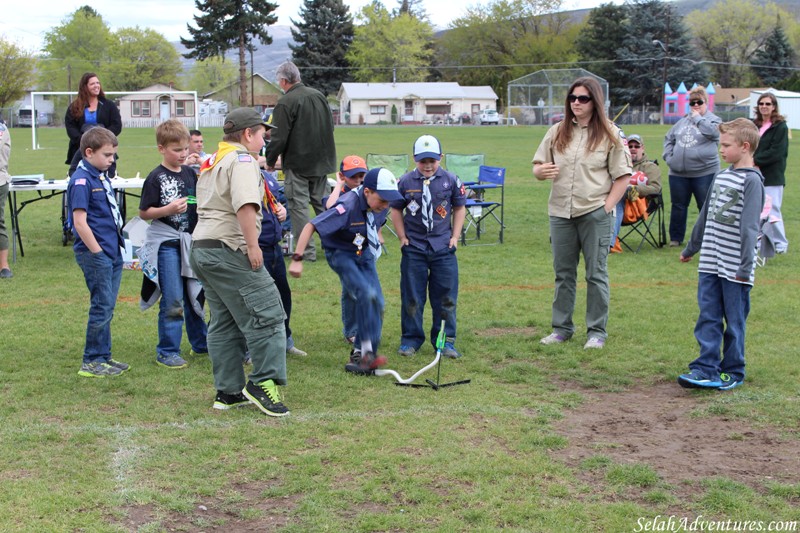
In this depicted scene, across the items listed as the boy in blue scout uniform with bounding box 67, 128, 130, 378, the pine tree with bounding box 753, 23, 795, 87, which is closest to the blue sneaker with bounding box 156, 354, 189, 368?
the boy in blue scout uniform with bounding box 67, 128, 130, 378

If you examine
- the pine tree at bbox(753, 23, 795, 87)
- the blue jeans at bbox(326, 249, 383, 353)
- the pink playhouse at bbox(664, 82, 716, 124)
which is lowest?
the blue jeans at bbox(326, 249, 383, 353)

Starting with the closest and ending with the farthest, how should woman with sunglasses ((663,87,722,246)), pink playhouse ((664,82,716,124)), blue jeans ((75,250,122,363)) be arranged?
blue jeans ((75,250,122,363))
woman with sunglasses ((663,87,722,246))
pink playhouse ((664,82,716,124))

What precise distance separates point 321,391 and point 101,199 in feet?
6.62

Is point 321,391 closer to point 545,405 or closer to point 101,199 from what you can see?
point 545,405

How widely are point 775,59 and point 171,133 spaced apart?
296 ft

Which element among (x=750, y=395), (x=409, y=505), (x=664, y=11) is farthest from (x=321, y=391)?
(x=664, y=11)

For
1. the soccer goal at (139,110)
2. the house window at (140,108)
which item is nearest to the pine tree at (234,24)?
the soccer goal at (139,110)

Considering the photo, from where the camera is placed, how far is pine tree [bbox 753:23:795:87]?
8500 centimetres

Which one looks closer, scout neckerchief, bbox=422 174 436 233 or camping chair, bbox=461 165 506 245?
scout neckerchief, bbox=422 174 436 233

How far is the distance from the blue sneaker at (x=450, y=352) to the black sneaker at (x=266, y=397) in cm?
178

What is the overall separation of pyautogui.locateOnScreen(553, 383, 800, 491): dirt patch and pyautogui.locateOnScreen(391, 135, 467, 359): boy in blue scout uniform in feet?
5.16

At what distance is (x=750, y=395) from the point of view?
5.88m

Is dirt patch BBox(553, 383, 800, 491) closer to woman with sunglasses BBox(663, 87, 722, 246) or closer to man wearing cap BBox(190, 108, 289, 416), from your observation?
man wearing cap BBox(190, 108, 289, 416)

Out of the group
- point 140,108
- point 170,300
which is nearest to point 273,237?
point 170,300
